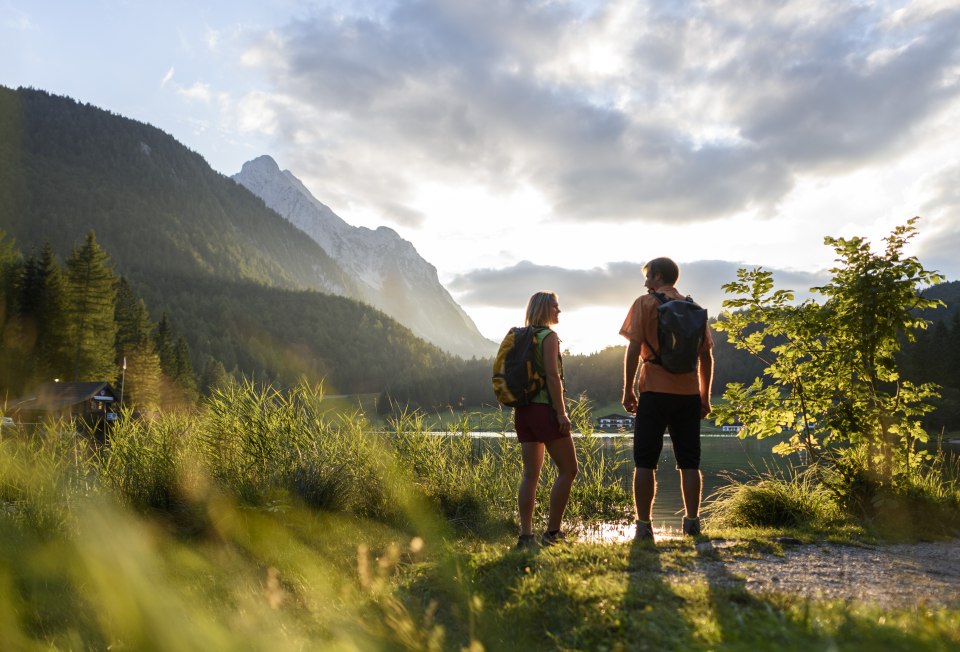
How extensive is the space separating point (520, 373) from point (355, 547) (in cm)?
211

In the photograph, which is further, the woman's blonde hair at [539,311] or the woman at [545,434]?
the woman's blonde hair at [539,311]

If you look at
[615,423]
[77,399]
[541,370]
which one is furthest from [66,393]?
[615,423]

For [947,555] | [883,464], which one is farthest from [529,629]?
[883,464]

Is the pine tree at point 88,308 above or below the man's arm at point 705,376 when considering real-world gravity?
above

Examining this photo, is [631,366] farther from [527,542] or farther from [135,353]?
[135,353]

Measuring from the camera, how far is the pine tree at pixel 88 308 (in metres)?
41.6

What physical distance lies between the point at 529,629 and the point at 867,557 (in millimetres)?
3074

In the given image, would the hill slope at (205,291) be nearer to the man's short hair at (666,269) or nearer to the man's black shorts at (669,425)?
the man's short hair at (666,269)

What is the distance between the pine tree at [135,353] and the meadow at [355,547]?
42.1 meters

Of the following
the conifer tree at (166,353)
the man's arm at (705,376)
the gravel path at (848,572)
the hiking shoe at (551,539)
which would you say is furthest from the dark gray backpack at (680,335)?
the conifer tree at (166,353)

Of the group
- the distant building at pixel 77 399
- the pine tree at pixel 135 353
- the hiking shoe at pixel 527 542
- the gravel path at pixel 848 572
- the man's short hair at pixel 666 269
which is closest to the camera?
the gravel path at pixel 848 572

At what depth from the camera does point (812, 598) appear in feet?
10.9

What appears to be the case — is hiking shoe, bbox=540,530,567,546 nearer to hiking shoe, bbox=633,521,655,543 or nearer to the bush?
hiking shoe, bbox=633,521,655,543

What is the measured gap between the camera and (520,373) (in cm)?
505
